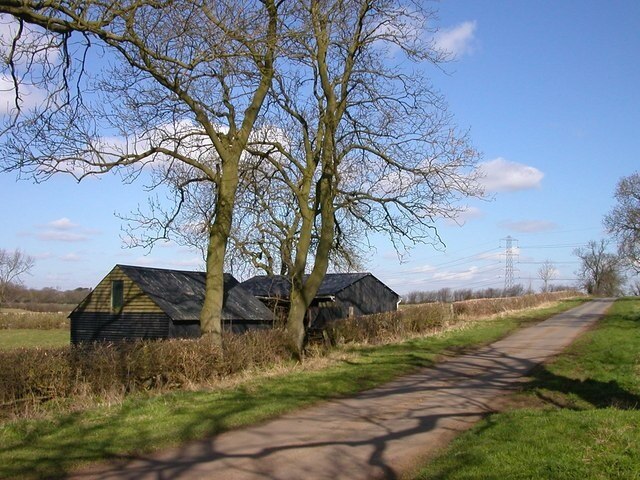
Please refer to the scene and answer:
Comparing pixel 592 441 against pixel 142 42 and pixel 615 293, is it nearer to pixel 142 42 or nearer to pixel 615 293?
pixel 142 42

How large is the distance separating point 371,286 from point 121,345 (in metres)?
45.7

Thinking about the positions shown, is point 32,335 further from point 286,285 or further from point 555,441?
point 555,441

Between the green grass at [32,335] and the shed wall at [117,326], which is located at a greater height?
the shed wall at [117,326]

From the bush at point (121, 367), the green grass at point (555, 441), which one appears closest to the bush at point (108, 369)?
the bush at point (121, 367)

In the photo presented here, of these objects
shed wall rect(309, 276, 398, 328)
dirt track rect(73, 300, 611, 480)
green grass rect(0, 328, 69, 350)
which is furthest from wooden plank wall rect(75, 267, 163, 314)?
dirt track rect(73, 300, 611, 480)

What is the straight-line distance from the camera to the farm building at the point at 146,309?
34938 mm

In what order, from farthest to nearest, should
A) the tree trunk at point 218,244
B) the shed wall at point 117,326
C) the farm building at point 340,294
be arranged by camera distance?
the farm building at point 340,294 → the shed wall at point 117,326 → the tree trunk at point 218,244

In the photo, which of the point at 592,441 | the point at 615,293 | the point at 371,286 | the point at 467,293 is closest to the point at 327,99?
the point at 592,441

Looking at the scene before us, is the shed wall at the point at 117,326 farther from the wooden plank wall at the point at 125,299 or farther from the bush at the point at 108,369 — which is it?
the bush at the point at 108,369

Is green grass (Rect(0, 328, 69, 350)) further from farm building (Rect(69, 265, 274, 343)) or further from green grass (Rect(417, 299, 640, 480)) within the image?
green grass (Rect(417, 299, 640, 480))

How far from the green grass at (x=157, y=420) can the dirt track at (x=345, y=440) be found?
1.38 ft

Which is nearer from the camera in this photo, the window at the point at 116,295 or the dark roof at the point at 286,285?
the window at the point at 116,295

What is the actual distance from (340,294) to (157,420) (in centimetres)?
4389

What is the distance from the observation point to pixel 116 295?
3703 cm
